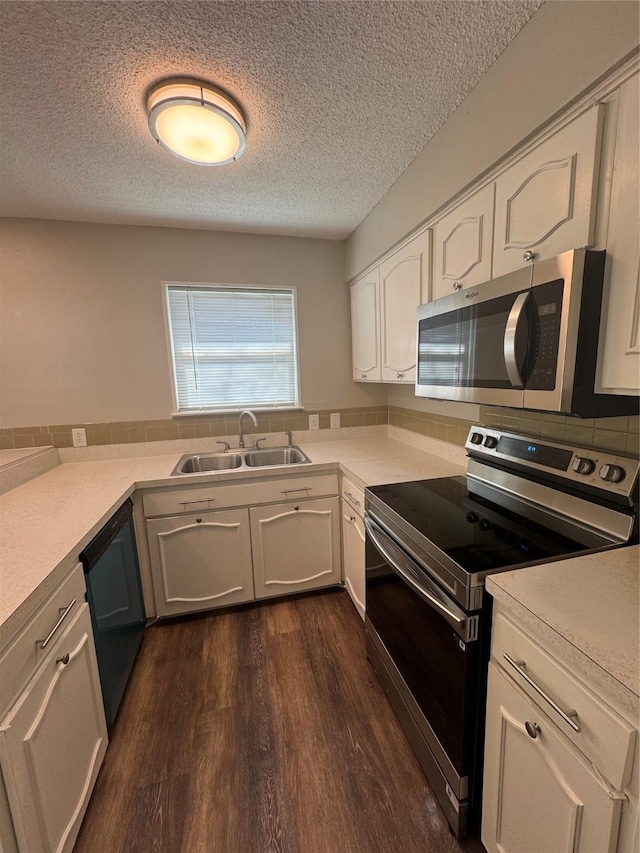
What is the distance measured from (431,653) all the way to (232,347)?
7.14 ft

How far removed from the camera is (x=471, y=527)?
4.00 ft

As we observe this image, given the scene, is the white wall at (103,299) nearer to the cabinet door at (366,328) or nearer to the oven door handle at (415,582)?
the cabinet door at (366,328)

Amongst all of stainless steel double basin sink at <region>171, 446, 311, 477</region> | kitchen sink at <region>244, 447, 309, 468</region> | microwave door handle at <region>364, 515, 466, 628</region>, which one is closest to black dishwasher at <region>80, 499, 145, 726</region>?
stainless steel double basin sink at <region>171, 446, 311, 477</region>

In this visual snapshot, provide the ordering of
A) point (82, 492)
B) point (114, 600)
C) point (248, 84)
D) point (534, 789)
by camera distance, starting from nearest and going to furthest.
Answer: point (534, 789), point (248, 84), point (114, 600), point (82, 492)

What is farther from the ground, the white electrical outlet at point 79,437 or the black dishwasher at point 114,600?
the white electrical outlet at point 79,437

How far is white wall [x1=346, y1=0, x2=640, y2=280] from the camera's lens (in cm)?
82

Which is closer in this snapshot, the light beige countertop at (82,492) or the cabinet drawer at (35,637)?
the cabinet drawer at (35,637)

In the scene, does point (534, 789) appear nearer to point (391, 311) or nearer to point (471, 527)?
point (471, 527)

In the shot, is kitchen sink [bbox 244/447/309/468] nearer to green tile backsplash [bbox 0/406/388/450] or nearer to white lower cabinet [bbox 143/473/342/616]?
green tile backsplash [bbox 0/406/388/450]

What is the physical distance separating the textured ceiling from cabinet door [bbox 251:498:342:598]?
1.79 meters

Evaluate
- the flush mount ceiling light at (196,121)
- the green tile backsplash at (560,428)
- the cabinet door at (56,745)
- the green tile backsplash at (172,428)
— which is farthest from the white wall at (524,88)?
the cabinet door at (56,745)

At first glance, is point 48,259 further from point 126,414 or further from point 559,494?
point 559,494

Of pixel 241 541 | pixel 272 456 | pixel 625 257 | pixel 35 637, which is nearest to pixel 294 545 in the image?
pixel 241 541

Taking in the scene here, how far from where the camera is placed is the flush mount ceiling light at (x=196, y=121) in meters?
1.17
